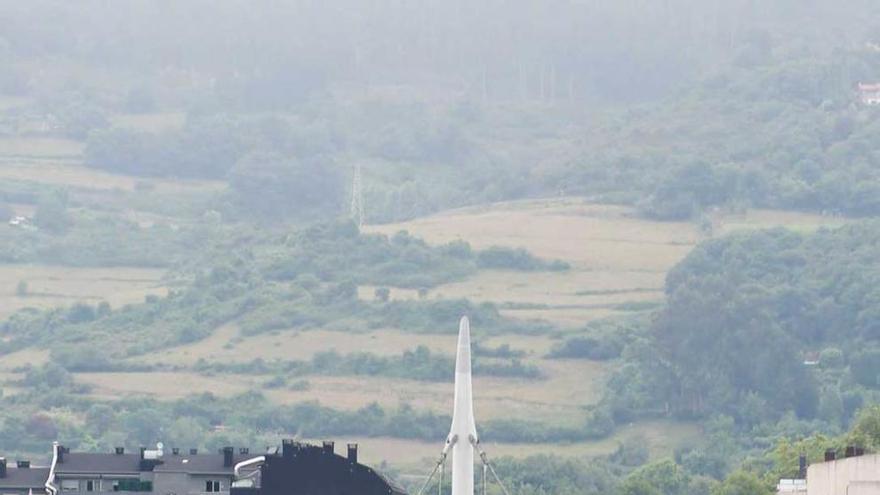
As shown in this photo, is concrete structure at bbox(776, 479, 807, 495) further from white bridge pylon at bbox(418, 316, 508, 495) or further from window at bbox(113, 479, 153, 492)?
window at bbox(113, 479, 153, 492)

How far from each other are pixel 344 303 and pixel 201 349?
11.2 metres

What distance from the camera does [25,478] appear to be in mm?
89812

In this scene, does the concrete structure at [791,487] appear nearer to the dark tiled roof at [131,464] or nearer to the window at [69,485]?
the dark tiled roof at [131,464]

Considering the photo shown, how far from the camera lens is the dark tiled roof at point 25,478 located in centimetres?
8794

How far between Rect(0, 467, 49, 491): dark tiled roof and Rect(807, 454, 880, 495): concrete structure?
28.8m

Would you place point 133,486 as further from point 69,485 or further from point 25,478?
point 25,478

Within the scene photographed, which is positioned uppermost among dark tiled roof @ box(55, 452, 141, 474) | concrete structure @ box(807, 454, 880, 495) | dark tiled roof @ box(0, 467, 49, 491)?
concrete structure @ box(807, 454, 880, 495)

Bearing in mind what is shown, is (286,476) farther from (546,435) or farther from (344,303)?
(344,303)

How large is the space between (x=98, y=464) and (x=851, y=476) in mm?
35458

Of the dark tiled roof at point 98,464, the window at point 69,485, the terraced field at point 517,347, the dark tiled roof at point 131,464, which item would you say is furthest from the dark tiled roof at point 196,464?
the terraced field at point 517,347

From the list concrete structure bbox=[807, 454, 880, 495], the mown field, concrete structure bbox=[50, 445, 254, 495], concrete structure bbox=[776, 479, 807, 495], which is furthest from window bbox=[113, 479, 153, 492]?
the mown field

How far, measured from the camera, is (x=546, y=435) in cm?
15912

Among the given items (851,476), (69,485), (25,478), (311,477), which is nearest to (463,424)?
(311,477)

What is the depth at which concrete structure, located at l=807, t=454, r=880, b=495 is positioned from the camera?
57.5 meters
